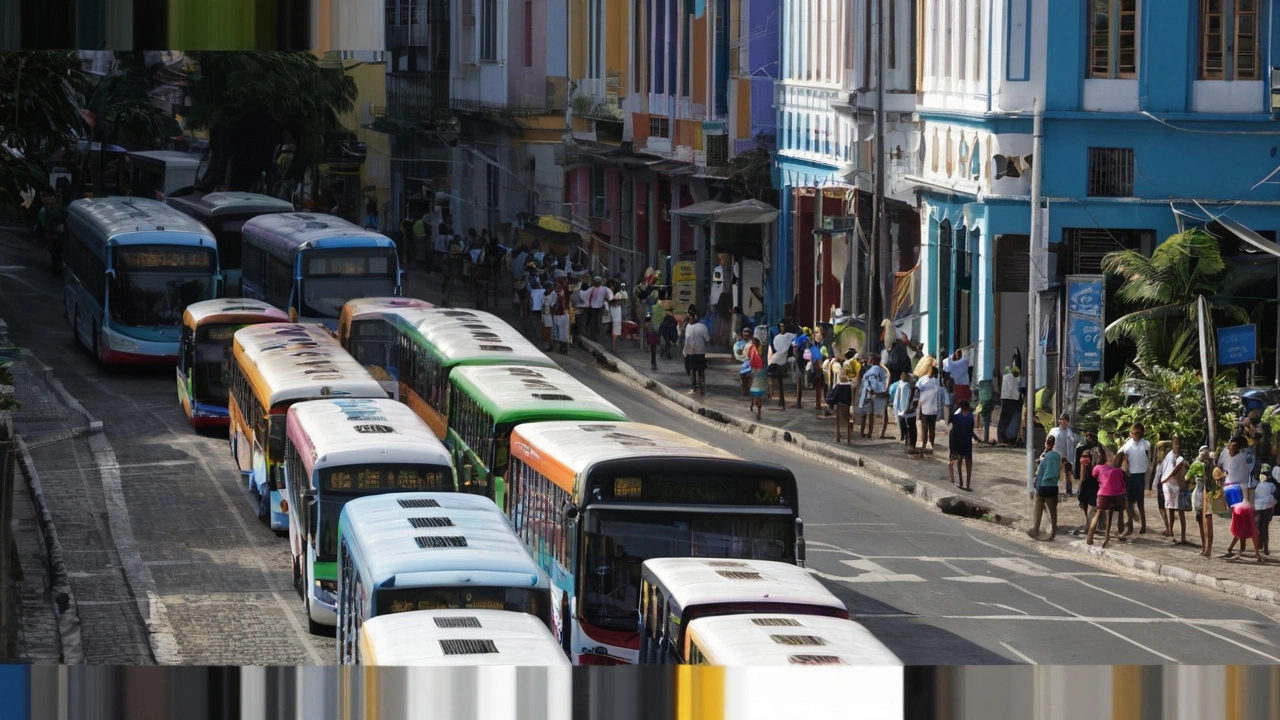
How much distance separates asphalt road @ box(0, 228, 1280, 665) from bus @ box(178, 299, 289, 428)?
1.34 metres

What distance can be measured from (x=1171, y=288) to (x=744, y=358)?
4239 mm

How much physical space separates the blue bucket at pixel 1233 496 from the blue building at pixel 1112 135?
1.84 metres

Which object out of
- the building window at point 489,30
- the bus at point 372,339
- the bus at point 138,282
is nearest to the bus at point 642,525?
the building window at point 489,30

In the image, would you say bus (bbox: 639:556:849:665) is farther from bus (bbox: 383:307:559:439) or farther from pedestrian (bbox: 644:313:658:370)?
bus (bbox: 383:307:559:439)

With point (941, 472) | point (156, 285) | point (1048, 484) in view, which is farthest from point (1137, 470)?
point (156, 285)

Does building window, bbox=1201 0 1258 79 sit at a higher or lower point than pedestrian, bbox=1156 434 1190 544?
higher

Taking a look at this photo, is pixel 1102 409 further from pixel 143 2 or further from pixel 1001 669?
pixel 143 2

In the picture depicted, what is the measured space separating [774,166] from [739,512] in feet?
8.73

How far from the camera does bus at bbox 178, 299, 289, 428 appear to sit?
20328 mm

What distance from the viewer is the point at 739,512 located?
12148 millimetres

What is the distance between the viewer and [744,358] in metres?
13.6

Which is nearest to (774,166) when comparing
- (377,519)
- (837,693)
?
(377,519)

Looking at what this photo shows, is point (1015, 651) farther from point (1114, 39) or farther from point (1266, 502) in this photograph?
point (1266, 502)

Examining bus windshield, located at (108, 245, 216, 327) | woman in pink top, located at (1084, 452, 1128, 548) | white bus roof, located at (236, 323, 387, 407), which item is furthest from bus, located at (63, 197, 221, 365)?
woman in pink top, located at (1084, 452, 1128, 548)
